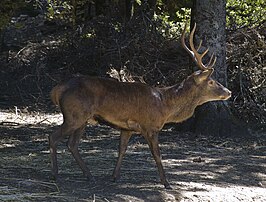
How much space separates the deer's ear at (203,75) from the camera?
8461 mm

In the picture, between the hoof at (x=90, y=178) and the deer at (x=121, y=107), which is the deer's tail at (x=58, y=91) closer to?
the deer at (x=121, y=107)

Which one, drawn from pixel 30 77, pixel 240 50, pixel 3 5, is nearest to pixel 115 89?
pixel 3 5

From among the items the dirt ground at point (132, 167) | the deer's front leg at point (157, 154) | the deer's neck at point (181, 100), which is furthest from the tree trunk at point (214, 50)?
the deer's front leg at point (157, 154)

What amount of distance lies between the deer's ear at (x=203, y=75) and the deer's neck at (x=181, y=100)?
0.32 feet

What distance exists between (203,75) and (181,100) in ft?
1.40

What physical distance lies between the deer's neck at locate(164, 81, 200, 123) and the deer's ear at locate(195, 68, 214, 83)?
0.10m

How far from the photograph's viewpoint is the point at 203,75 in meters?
8.48

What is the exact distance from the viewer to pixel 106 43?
49.3ft

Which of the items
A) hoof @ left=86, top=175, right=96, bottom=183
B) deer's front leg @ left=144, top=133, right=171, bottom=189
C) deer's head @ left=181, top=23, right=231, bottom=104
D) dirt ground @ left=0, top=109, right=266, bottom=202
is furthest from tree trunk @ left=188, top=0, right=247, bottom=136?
hoof @ left=86, top=175, right=96, bottom=183

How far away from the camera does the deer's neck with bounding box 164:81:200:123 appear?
8.38 m

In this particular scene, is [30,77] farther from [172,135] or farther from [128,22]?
[172,135]

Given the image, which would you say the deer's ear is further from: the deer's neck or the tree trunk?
the tree trunk

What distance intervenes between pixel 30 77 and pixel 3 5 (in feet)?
11.2

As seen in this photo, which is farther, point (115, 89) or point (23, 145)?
point (23, 145)
